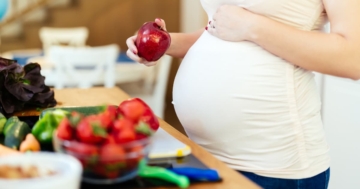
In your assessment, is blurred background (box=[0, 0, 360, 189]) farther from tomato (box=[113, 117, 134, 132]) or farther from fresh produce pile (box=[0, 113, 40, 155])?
tomato (box=[113, 117, 134, 132])

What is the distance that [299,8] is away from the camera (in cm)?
109

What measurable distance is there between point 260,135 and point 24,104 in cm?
62

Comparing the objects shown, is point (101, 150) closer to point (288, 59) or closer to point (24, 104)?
point (288, 59)

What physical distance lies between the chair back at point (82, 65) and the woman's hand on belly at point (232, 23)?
6.44 ft

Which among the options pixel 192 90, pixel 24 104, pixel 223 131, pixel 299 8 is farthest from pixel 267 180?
pixel 24 104

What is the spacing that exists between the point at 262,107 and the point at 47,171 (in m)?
0.55

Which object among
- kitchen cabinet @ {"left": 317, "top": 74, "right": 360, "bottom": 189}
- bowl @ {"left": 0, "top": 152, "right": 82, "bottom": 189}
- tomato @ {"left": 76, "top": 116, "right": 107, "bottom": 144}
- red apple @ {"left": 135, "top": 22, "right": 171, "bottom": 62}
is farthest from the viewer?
kitchen cabinet @ {"left": 317, "top": 74, "right": 360, "bottom": 189}

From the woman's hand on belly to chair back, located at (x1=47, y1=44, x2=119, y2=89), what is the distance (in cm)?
196

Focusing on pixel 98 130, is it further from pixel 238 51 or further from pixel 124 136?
pixel 238 51

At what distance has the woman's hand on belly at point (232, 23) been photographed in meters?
1.08

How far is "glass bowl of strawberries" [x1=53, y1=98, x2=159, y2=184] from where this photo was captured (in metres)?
0.69

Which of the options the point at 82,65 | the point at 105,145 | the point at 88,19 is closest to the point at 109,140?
the point at 105,145

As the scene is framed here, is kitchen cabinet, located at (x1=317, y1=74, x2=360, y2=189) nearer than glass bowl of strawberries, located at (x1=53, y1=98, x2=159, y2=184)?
No

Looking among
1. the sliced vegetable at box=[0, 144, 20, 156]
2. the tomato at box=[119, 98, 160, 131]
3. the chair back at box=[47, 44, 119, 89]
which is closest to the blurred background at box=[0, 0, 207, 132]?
the chair back at box=[47, 44, 119, 89]
